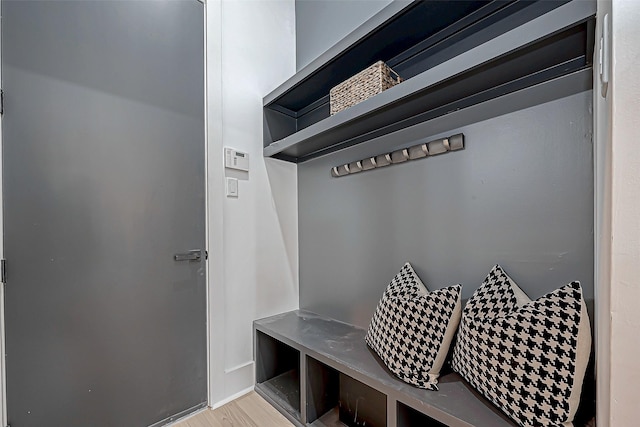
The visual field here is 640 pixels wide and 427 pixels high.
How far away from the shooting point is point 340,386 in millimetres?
1454

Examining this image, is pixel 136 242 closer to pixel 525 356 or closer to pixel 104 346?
pixel 104 346

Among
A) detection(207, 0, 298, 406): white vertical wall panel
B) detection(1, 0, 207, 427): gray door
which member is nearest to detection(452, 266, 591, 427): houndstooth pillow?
detection(207, 0, 298, 406): white vertical wall panel

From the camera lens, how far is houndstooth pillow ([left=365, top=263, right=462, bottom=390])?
1.13m

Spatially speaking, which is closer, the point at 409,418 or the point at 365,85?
the point at 409,418

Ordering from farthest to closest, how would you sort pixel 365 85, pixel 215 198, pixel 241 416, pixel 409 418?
pixel 215 198
pixel 241 416
pixel 365 85
pixel 409 418

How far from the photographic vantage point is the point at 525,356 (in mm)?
888

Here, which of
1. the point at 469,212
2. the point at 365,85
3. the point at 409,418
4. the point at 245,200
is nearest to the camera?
the point at 409,418

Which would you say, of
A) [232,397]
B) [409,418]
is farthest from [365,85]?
[232,397]

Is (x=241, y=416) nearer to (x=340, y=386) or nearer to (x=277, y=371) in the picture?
(x=277, y=371)

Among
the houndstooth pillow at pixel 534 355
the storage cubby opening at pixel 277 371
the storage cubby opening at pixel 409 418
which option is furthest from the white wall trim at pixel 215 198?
the houndstooth pillow at pixel 534 355

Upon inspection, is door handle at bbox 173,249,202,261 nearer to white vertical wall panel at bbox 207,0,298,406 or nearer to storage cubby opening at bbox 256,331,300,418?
white vertical wall panel at bbox 207,0,298,406

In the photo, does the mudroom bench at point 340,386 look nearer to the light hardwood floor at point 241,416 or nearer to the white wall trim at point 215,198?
the light hardwood floor at point 241,416

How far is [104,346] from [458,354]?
1496 mm

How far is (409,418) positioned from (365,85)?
1.43 metres
